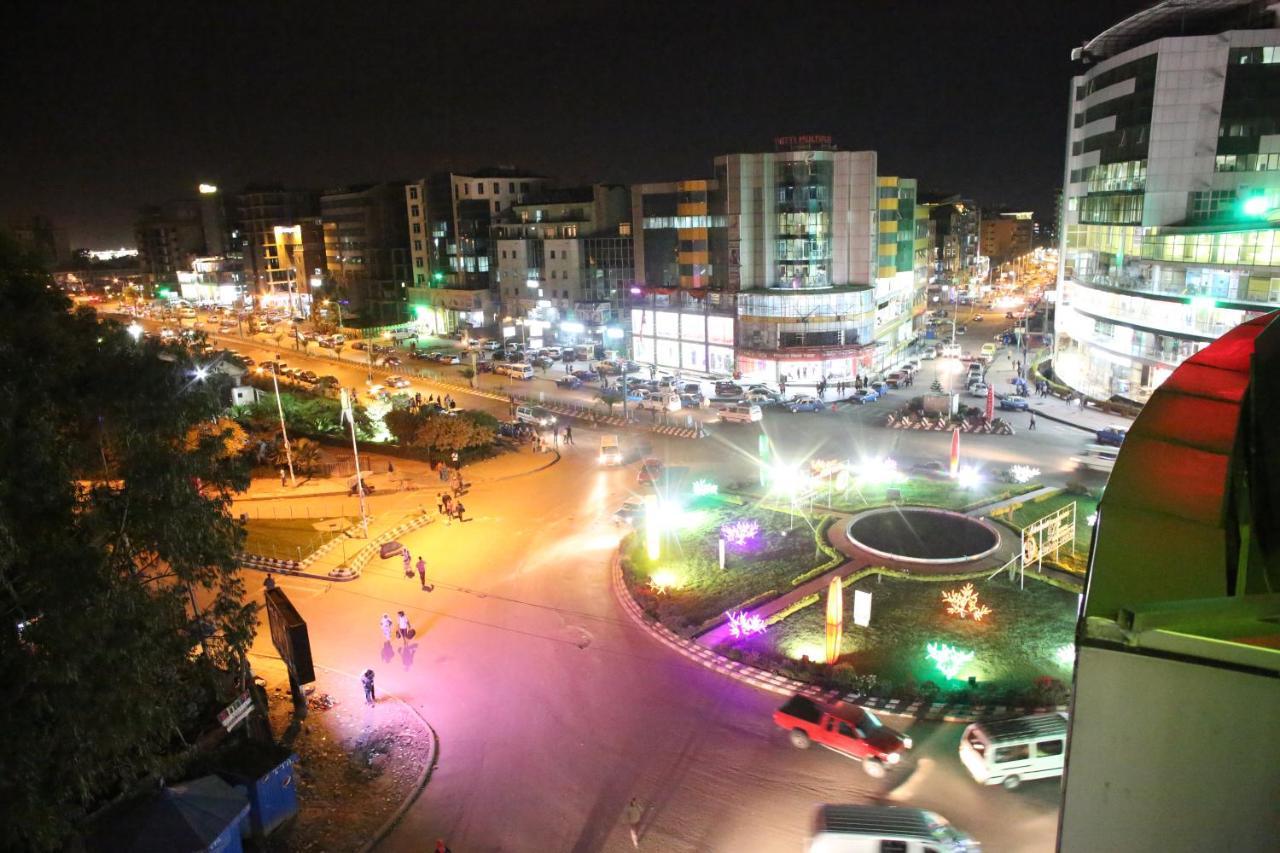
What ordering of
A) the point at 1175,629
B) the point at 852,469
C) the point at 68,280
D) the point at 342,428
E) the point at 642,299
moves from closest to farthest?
1. the point at 1175,629
2. the point at 852,469
3. the point at 342,428
4. the point at 642,299
5. the point at 68,280

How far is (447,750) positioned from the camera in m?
16.8

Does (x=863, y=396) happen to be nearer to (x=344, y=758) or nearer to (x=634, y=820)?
(x=634, y=820)

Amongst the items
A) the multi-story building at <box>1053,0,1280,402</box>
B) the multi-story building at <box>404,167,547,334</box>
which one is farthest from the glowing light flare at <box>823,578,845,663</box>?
the multi-story building at <box>404,167,547,334</box>

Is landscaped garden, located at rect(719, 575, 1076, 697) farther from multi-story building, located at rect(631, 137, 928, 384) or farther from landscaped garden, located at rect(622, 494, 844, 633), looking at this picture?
multi-story building, located at rect(631, 137, 928, 384)

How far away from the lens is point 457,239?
88312 millimetres

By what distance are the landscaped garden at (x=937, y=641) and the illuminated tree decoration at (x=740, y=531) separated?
14.9 ft

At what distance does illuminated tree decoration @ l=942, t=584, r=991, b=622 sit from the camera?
69.6 ft

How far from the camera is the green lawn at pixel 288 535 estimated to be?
28109 millimetres

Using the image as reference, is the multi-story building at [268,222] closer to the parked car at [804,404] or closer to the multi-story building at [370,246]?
the multi-story building at [370,246]

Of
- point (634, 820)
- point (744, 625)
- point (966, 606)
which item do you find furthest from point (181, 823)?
point (966, 606)

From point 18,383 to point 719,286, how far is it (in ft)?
158

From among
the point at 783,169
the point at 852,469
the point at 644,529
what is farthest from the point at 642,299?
the point at 644,529

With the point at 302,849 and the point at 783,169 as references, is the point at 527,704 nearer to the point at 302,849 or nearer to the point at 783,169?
the point at 302,849

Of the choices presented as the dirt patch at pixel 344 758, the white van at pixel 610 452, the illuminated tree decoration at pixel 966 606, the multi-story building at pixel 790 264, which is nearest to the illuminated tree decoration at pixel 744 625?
the illuminated tree decoration at pixel 966 606
